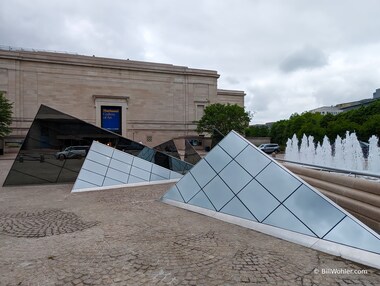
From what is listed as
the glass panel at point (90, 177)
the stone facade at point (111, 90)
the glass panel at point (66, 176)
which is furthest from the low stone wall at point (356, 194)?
the stone facade at point (111, 90)

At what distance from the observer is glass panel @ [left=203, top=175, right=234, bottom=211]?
312 inches

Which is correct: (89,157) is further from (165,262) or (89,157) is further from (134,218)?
(165,262)

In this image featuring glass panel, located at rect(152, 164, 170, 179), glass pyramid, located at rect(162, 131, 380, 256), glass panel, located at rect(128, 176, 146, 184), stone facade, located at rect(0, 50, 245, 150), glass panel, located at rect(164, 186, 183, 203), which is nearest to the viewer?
glass pyramid, located at rect(162, 131, 380, 256)

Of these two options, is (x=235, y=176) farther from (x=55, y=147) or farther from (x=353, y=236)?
(x=55, y=147)

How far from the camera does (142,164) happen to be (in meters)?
15.0

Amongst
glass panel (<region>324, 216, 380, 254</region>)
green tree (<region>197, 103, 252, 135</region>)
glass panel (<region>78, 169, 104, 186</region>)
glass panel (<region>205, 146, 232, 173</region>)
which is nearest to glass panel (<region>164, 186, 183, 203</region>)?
glass panel (<region>205, 146, 232, 173</region>)

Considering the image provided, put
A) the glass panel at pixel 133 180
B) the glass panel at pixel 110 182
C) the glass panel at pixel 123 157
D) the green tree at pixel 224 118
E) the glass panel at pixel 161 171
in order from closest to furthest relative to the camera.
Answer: the glass panel at pixel 110 182
the glass panel at pixel 133 180
the glass panel at pixel 123 157
the glass panel at pixel 161 171
the green tree at pixel 224 118

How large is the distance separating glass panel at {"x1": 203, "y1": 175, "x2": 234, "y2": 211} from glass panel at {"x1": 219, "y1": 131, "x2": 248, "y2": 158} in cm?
105

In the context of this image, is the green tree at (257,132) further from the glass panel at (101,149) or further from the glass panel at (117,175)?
the glass panel at (117,175)

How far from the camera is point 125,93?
51531 mm

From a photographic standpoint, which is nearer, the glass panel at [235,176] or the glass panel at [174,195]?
the glass panel at [235,176]

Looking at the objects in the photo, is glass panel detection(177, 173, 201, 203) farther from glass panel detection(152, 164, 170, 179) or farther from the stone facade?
the stone facade

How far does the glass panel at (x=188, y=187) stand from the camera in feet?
29.7

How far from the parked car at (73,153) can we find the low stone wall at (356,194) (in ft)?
37.0
